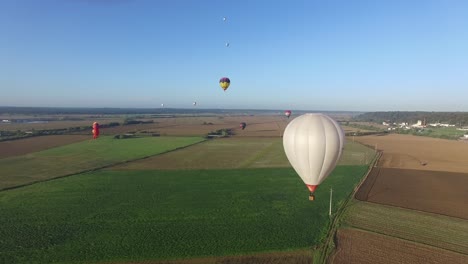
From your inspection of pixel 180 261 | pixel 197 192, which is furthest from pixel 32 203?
pixel 180 261

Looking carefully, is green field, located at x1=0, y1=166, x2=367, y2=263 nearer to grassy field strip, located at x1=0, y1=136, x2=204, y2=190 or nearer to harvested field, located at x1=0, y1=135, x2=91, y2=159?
grassy field strip, located at x1=0, y1=136, x2=204, y2=190

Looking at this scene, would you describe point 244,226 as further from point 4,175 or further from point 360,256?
point 4,175

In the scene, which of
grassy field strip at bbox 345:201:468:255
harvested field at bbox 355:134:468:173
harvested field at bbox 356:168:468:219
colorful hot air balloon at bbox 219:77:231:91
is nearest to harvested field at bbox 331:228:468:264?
grassy field strip at bbox 345:201:468:255

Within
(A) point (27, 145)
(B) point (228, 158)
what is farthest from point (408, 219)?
(A) point (27, 145)

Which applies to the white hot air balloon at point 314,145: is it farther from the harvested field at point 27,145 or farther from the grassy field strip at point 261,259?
the harvested field at point 27,145

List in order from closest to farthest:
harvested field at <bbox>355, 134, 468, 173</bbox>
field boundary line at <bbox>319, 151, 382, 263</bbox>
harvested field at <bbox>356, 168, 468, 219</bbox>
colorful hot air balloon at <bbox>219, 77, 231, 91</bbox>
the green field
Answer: field boundary line at <bbox>319, 151, 382, 263</bbox> → the green field → harvested field at <bbox>356, 168, 468, 219</bbox> → colorful hot air balloon at <bbox>219, 77, 231, 91</bbox> → harvested field at <bbox>355, 134, 468, 173</bbox>
